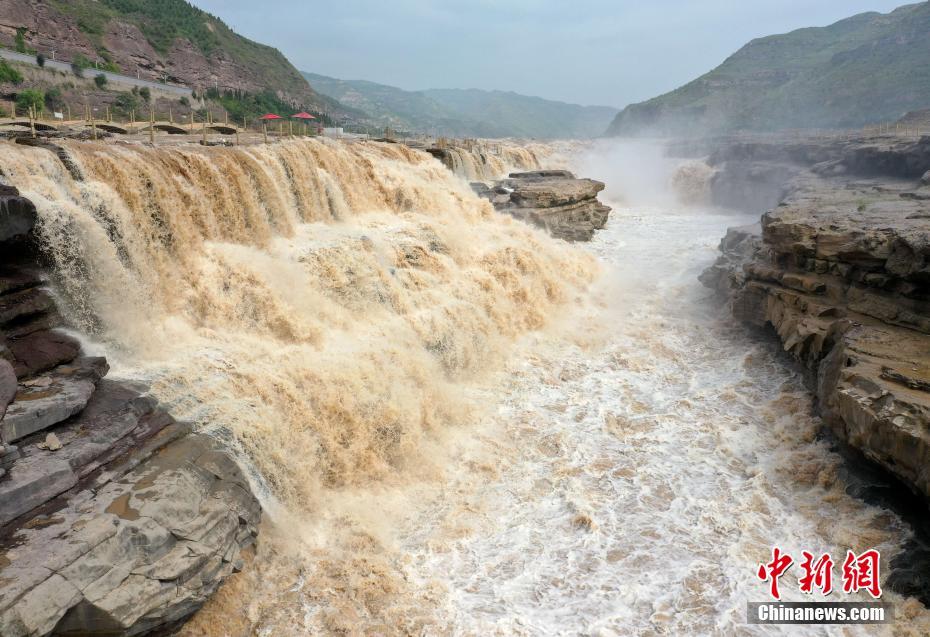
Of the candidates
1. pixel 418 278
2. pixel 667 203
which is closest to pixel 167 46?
pixel 667 203

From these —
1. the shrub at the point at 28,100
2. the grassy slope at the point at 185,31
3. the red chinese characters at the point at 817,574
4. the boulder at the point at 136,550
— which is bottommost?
the red chinese characters at the point at 817,574

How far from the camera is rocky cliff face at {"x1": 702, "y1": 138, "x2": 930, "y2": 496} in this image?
598 centimetres

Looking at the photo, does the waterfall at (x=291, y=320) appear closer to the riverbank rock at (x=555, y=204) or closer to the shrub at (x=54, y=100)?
the riverbank rock at (x=555, y=204)

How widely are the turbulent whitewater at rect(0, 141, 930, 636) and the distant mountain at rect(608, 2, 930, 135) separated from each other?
52719 millimetres

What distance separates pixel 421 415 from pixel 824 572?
4.98 m

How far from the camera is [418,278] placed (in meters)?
10.4

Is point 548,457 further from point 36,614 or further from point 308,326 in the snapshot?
point 36,614

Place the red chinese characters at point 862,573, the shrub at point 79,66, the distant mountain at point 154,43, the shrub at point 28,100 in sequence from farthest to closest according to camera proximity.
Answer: the distant mountain at point 154,43
the shrub at point 79,66
the shrub at point 28,100
the red chinese characters at point 862,573

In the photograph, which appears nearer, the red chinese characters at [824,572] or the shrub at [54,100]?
the red chinese characters at [824,572]

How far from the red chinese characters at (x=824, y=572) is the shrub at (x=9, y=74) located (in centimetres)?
3475

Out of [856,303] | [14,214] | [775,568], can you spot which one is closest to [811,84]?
[856,303]

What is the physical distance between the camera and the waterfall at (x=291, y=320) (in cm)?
600

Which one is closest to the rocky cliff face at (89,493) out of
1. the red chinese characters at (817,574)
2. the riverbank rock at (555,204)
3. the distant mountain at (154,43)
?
the red chinese characters at (817,574)

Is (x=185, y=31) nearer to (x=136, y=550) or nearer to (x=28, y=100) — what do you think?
(x=28, y=100)
